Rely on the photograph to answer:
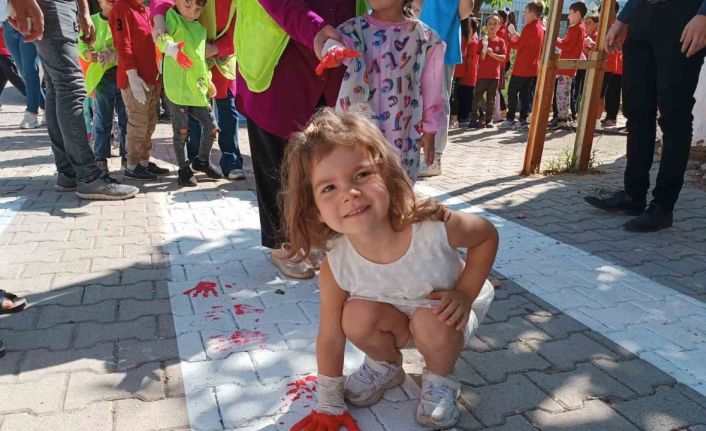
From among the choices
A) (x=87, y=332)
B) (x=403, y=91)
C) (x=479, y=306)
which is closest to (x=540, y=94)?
(x=403, y=91)

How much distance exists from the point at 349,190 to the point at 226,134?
4.04m

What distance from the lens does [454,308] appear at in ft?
6.20

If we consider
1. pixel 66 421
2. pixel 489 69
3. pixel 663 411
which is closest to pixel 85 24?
pixel 66 421

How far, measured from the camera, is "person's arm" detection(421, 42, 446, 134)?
9.28 feet

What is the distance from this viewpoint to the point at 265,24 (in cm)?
280

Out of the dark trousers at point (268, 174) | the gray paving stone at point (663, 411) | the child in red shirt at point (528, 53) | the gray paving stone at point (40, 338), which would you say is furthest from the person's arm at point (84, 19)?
the child in red shirt at point (528, 53)

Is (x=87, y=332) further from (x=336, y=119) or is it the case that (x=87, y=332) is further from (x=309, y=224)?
(x=336, y=119)

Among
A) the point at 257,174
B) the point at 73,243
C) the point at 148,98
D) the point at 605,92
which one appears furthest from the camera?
the point at 605,92

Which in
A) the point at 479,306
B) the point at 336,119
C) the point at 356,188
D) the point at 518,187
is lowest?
the point at 518,187

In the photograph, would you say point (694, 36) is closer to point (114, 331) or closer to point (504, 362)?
point (504, 362)

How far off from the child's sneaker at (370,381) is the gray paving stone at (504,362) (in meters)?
0.36

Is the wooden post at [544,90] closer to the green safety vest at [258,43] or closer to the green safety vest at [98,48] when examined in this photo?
the green safety vest at [258,43]

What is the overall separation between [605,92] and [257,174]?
28.5 feet

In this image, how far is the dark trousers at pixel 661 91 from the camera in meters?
3.84
